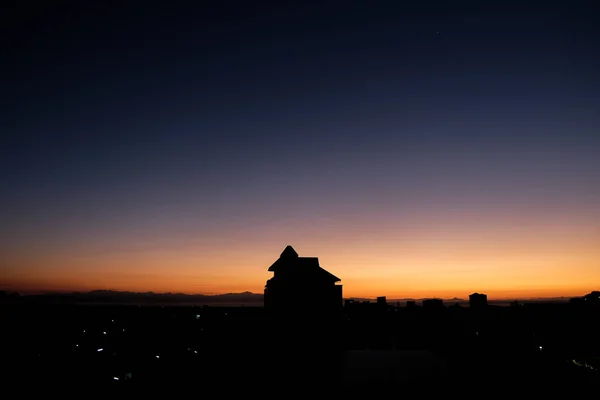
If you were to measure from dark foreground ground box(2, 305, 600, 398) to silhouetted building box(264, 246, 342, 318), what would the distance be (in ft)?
3.58

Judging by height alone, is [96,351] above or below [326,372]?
below

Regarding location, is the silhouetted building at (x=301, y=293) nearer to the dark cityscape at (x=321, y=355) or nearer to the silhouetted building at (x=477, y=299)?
the dark cityscape at (x=321, y=355)

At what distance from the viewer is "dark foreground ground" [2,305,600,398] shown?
63.9 feet

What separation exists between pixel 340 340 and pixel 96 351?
147ft

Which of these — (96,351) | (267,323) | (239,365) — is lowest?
(96,351)

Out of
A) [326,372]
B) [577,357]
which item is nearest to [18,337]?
[326,372]

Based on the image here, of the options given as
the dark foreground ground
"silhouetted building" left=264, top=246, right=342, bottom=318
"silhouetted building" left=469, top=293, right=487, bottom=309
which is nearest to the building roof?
"silhouetted building" left=264, top=246, right=342, bottom=318

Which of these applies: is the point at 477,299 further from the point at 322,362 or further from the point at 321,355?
the point at 322,362

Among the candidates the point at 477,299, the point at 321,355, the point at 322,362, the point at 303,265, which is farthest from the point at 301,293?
the point at 477,299

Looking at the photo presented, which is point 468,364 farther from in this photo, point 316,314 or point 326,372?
point 316,314

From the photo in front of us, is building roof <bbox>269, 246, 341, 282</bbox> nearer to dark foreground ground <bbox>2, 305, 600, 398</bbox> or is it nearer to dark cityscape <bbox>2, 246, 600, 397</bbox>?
dark cityscape <bbox>2, 246, 600, 397</bbox>

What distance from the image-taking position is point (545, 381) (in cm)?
2062

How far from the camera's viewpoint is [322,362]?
2292 cm

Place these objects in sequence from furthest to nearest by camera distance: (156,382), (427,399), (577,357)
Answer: (577,357) < (156,382) < (427,399)
